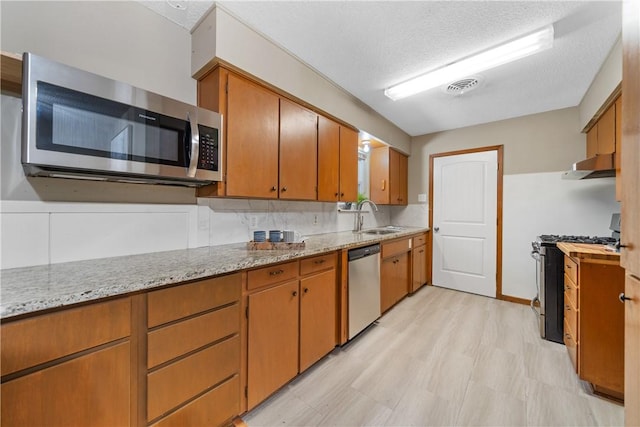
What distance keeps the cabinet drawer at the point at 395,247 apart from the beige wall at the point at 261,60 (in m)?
1.40

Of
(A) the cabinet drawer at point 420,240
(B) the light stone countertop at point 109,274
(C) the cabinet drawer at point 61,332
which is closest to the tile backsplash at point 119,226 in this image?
(B) the light stone countertop at point 109,274

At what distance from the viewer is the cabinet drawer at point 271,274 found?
139 centimetres

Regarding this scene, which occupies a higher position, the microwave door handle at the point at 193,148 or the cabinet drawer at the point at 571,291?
the microwave door handle at the point at 193,148

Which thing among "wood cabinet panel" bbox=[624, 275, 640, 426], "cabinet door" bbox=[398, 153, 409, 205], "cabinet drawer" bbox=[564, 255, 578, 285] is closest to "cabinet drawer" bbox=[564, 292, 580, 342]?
"cabinet drawer" bbox=[564, 255, 578, 285]

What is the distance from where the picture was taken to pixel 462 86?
2344 millimetres

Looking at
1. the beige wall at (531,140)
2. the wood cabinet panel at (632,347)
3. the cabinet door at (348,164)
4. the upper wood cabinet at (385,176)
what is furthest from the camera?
the upper wood cabinet at (385,176)

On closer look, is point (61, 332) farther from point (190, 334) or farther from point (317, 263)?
point (317, 263)

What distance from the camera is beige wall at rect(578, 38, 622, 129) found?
5.87 ft

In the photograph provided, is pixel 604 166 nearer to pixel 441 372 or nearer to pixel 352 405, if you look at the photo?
pixel 441 372

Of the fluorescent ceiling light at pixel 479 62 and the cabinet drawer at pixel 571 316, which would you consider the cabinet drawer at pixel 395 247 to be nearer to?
the cabinet drawer at pixel 571 316

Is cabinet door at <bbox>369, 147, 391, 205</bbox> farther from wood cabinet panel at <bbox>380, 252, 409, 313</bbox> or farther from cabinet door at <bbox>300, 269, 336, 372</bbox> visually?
cabinet door at <bbox>300, 269, 336, 372</bbox>

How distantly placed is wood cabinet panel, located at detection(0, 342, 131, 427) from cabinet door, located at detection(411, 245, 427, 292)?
124 inches

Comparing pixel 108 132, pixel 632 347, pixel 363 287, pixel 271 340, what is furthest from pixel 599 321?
pixel 108 132

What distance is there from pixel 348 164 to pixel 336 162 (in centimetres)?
22
